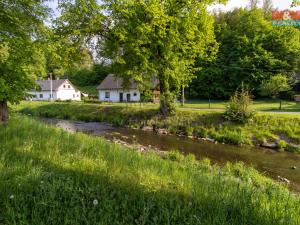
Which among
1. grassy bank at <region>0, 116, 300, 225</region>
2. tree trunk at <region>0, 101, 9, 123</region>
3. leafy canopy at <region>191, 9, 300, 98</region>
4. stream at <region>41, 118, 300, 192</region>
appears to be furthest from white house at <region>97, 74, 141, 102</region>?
grassy bank at <region>0, 116, 300, 225</region>

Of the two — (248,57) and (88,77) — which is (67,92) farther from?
(248,57)

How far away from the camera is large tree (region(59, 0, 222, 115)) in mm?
19312

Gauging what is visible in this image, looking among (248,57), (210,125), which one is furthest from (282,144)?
(248,57)

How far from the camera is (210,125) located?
19766mm

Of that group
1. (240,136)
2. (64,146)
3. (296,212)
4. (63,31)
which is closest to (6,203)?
(64,146)

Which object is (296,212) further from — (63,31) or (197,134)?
(63,31)

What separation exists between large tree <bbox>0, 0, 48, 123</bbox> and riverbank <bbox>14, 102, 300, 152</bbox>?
13.1 metres

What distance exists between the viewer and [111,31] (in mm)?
20766

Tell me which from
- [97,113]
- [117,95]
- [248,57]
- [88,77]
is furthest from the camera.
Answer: [88,77]

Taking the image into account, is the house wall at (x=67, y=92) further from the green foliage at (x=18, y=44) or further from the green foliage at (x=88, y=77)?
the green foliage at (x=18, y=44)

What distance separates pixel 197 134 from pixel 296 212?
51.8 feet

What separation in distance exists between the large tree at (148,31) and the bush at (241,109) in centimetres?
473

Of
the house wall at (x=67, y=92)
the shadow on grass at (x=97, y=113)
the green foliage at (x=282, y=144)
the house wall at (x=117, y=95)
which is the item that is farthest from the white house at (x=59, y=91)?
the green foliage at (x=282, y=144)

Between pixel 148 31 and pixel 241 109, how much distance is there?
9010mm
